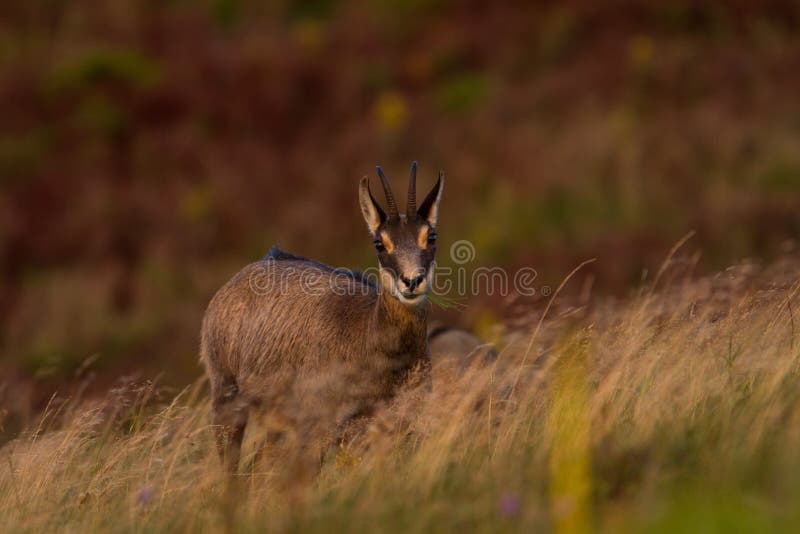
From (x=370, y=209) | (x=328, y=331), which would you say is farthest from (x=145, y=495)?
(x=370, y=209)

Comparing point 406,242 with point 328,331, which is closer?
point 406,242

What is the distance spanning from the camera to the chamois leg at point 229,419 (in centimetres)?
928

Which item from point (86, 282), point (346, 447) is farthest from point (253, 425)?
point (86, 282)

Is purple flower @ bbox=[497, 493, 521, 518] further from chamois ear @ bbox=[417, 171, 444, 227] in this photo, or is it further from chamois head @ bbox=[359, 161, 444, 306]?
chamois ear @ bbox=[417, 171, 444, 227]

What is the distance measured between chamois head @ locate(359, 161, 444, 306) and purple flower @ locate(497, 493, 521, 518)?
273 cm

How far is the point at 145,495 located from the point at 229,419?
99.1 inches

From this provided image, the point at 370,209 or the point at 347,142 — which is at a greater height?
the point at 347,142

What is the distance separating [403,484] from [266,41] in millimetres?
25757

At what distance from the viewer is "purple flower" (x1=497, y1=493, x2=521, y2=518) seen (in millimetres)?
5992

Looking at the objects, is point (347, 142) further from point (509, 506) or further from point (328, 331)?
point (509, 506)

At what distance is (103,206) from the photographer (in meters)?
27.2

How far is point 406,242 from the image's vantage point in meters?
8.93

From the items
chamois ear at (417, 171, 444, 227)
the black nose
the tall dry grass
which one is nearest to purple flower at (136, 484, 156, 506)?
the tall dry grass

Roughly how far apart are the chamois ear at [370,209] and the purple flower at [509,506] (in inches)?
137
